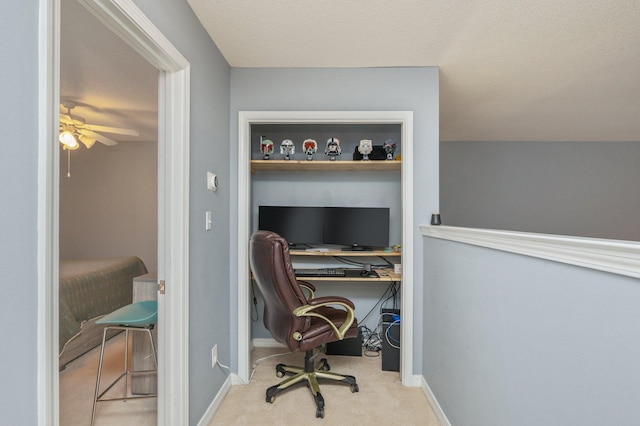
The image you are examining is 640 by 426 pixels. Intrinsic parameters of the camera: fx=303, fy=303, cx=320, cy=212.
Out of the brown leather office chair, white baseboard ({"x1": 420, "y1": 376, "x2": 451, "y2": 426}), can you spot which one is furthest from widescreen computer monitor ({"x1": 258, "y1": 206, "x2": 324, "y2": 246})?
white baseboard ({"x1": 420, "y1": 376, "x2": 451, "y2": 426})

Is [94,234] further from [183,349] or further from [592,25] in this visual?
[592,25]

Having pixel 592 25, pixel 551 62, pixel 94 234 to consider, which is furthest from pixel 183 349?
pixel 94 234

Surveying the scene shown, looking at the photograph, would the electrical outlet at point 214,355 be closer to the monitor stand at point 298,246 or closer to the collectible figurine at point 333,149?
the monitor stand at point 298,246

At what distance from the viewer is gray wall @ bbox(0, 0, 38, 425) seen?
0.72 metres

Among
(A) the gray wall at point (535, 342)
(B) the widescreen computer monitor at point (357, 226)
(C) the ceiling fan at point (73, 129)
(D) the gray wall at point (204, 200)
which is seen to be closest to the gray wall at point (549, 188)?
(B) the widescreen computer monitor at point (357, 226)

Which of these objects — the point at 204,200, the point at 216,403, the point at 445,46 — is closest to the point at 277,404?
the point at 216,403

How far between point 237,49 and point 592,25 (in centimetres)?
223

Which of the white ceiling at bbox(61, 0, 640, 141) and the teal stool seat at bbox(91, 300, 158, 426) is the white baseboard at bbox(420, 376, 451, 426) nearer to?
the teal stool seat at bbox(91, 300, 158, 426)

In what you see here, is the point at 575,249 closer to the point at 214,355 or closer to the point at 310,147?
the point at 214,355

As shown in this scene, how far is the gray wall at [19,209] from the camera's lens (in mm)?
722

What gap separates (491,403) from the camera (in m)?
1.30

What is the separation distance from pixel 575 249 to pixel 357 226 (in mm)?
2024

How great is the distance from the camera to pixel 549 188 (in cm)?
454

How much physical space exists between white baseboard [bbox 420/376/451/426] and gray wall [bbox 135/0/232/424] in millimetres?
1443
